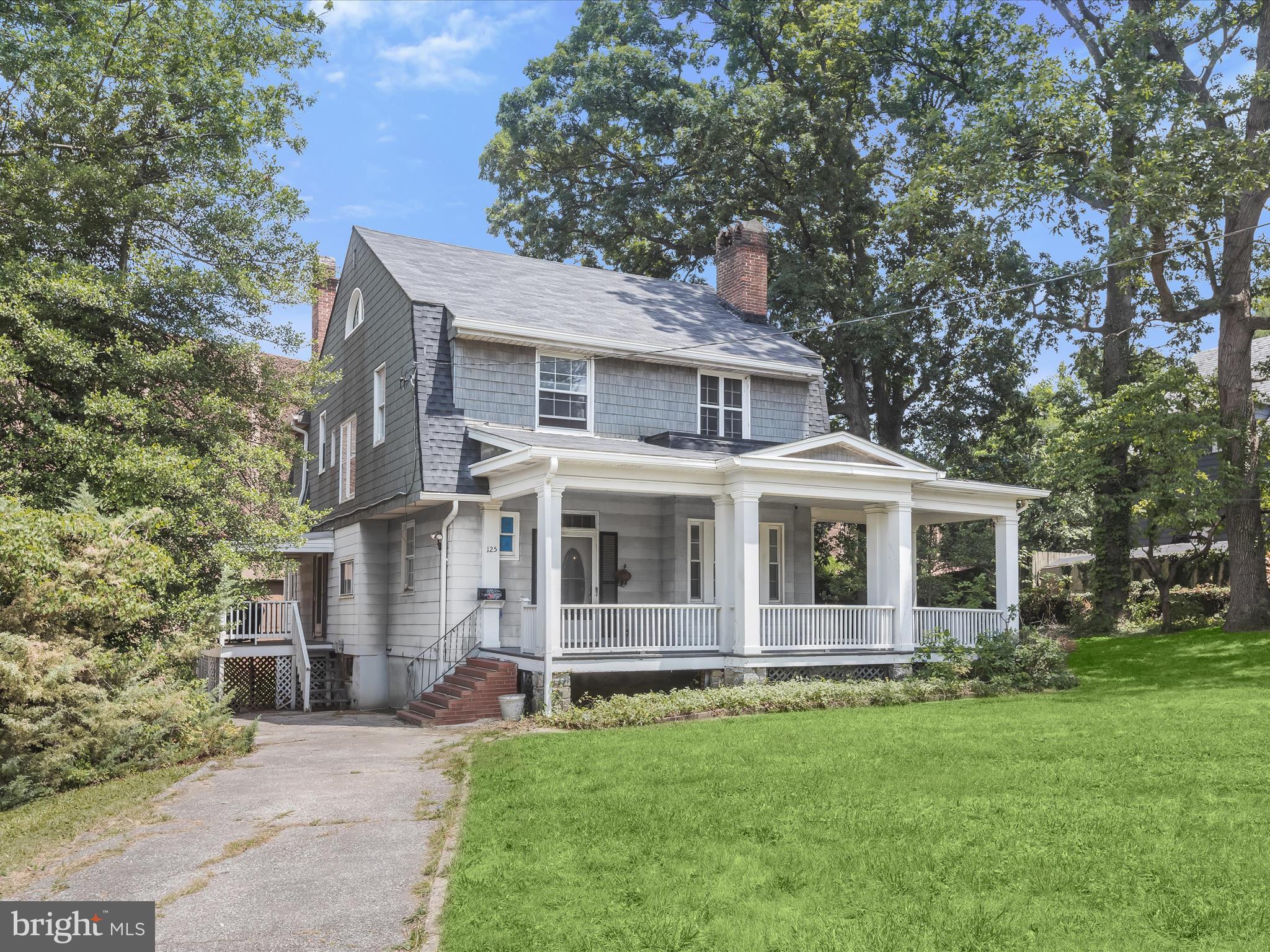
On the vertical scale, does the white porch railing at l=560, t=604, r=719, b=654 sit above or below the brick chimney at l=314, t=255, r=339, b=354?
below

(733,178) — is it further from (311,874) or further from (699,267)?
(311,874)

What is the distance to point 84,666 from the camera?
10578 millimetres

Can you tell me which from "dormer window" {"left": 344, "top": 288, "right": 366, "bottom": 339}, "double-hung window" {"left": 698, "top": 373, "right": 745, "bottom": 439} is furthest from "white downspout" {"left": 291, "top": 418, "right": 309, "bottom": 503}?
"double-hung window" {"left": 698, "top": 373, "right": 745, "bottom": 439}

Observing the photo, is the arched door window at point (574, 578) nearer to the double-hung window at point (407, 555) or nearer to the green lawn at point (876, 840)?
the double-hung window at point (407, 555)

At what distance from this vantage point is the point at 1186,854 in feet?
19.8

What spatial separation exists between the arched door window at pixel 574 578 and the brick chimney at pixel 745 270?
7.65m

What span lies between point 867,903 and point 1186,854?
211 cm

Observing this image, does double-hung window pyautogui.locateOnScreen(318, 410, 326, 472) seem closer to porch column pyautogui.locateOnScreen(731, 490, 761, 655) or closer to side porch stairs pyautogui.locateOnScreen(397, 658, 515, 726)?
side porch stairs pyautogui.locateOnScreen(397, 658, 515, 726)

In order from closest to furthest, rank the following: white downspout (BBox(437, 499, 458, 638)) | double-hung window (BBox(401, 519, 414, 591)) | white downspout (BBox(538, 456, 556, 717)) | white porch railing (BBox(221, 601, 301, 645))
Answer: white downspout (BBox(538, 456, 556, 717))
white downspout (BBox(437, 499, 458, 638))
double-hung window (BBox(401, 519, 414, 591))
white porch railing (BBox(221, 601, 301, 645))

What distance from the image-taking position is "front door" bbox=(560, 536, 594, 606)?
17703mm

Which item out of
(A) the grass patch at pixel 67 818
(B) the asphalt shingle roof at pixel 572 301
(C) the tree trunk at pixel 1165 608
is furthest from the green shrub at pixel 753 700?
(C) the tree trunk at pixel 1165 608

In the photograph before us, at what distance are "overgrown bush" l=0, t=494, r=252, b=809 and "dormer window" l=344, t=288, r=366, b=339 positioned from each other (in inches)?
A: 383

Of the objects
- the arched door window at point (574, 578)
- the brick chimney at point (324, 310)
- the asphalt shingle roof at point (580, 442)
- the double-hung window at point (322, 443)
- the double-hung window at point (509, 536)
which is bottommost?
the arched door window at point (574, 578)

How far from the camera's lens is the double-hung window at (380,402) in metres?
19.1
